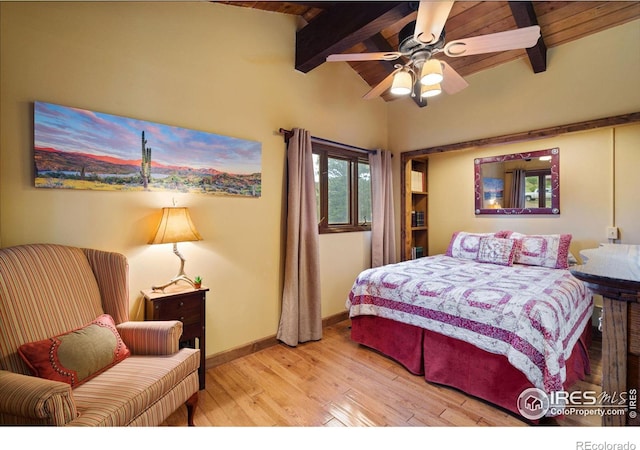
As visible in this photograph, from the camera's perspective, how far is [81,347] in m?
1.42

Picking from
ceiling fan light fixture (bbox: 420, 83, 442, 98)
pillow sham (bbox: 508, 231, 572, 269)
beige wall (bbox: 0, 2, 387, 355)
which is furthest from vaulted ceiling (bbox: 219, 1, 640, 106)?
pillow sham (bbox: 508, 231, 572, 269)

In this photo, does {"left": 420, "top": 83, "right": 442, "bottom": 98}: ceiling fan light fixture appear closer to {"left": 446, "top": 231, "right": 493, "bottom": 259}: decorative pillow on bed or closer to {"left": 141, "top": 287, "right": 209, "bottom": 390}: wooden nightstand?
{"left": 446, "top": 231, "right": 493, "bottom": 259}: decorative pillow on bed

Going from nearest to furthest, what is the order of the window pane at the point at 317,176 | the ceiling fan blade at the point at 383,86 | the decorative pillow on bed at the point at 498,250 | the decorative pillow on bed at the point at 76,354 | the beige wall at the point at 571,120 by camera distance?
the decorative pillow on bed at the point at 76,354 → the ceiling fan blade at the point at 383,86 → the beige wall at the point at 571,120 → the decorative pillow on bed at the point at 498,250 → the window pane at the point at 317,176

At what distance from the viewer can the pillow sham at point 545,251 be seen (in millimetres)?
2805

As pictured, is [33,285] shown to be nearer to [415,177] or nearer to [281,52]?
[281,52]

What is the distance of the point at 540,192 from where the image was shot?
11.0ft

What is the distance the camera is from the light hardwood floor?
1735 millimetres

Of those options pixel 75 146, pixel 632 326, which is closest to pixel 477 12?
pixel 632 326

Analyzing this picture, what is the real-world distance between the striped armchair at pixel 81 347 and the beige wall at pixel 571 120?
3.50 meters

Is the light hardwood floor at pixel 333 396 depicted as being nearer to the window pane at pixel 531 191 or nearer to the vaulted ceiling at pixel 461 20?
the window pane at pixel 531 191

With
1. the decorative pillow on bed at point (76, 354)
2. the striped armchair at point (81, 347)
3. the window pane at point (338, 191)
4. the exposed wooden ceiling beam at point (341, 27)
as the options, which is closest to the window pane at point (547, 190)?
the window pane at point (338, 191)

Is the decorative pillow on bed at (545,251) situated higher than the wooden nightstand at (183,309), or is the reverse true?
the decorative pillow on bed at (545,251)

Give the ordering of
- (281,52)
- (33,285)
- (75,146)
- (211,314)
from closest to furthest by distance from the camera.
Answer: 1. (33,285)
2. (75,146)
3. (211,314)
4. (281,52)
